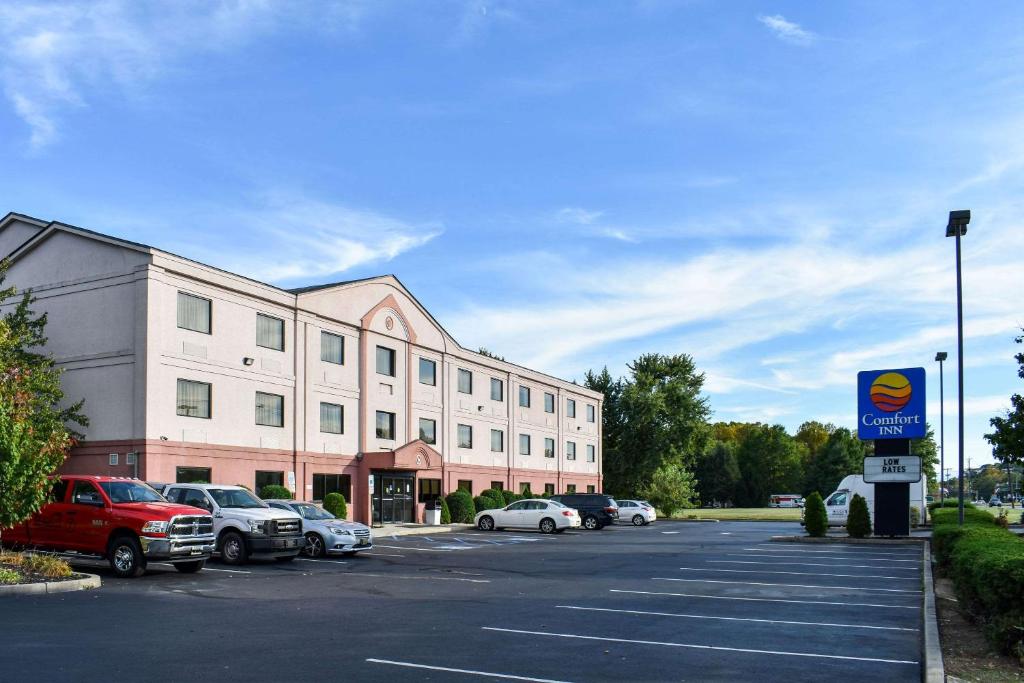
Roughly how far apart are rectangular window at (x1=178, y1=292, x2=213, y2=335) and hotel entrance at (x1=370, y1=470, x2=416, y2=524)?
1100 cm

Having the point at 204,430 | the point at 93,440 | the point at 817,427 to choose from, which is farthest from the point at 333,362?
the point at 817,427

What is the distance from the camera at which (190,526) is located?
725 inches

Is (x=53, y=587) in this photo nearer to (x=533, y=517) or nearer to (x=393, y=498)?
(x=393, y=498)

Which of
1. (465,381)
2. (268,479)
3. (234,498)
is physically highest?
(465,381)

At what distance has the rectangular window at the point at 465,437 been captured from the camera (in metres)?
47.6

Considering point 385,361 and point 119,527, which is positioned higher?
point 385,361

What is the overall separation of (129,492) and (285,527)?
3600mm

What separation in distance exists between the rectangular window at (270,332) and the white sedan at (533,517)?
1165 cm

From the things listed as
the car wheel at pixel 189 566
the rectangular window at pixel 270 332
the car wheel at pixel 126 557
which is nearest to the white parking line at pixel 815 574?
the car wheel at pixel 189 566

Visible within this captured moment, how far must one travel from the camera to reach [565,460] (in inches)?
2402

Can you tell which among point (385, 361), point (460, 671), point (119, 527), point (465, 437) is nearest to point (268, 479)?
point (385, 361)

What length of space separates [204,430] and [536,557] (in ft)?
39.5

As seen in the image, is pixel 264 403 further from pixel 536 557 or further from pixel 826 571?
pixel 826 571

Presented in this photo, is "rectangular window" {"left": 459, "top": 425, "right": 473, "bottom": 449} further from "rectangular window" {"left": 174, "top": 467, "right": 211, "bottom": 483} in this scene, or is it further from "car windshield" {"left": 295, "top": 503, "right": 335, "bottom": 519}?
"car windshield" {"left": 295, "top": 503, "right": 335, "bottom": 519}
